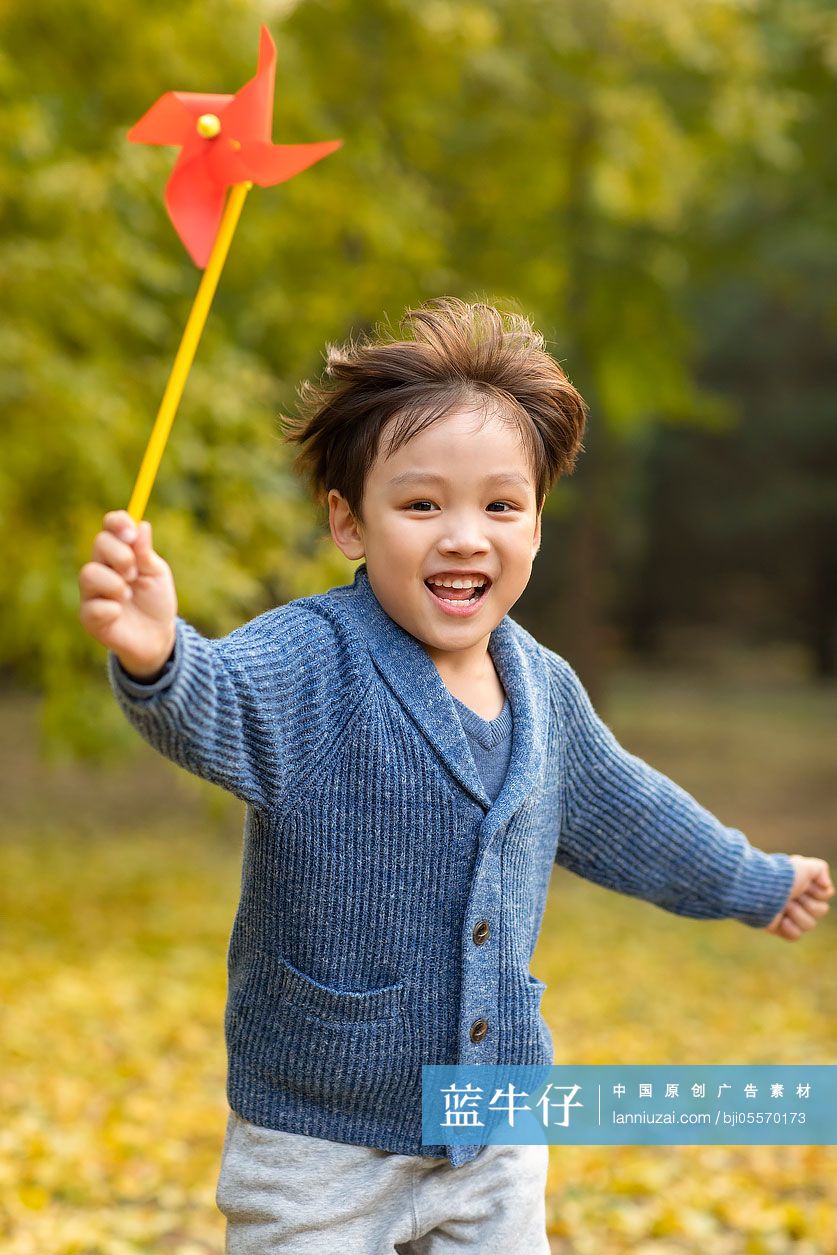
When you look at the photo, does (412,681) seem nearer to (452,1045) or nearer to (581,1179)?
(452,1045)

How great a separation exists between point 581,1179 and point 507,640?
2441mm

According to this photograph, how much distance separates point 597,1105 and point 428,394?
141 cm

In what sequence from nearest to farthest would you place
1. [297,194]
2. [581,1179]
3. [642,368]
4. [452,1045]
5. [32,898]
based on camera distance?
[452,1045], [581,1179], [297,194], [32,898], [642,368]

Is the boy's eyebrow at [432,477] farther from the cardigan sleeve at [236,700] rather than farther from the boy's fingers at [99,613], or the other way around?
the boy's fingers at [99,613]

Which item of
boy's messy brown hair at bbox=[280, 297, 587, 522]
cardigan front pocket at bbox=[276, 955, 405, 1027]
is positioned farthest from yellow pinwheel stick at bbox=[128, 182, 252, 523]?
cardigan front pocket at bbox=[276, 955, 405, 1027]

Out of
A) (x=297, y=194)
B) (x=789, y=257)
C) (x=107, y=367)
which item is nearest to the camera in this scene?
(x=107, y=367)

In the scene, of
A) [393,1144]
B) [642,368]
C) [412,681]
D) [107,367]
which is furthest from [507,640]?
[642,368]

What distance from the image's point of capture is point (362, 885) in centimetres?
192

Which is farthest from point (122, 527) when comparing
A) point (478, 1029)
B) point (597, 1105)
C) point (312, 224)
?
point (312, 224)

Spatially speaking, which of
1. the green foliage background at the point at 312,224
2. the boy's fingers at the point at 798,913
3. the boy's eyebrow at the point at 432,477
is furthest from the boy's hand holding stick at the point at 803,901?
the green foliage background at the point at 312,224

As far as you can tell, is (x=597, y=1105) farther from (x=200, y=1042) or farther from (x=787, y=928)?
(x=200, y=1042)

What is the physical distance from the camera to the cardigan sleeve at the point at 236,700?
5.43 feet

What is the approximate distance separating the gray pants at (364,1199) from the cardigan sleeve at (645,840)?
19.5 inches

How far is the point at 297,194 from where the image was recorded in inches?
281
